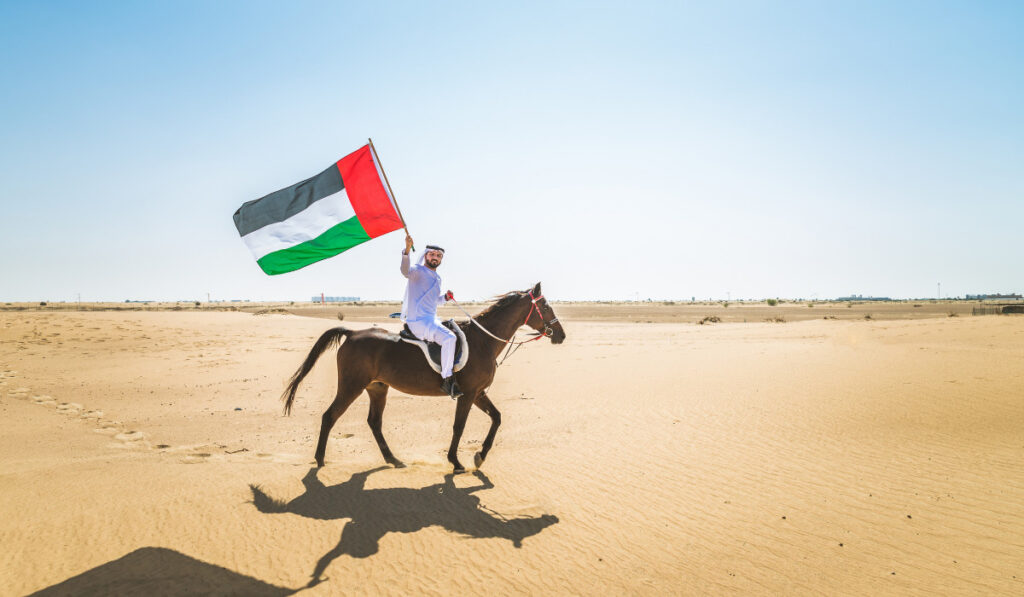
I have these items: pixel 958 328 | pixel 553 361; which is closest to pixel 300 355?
pixel 553 361

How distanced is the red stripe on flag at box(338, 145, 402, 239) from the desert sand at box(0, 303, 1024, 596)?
3836mm

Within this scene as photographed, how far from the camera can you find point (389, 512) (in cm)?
557

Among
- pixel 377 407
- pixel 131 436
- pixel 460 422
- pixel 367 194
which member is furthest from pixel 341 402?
pixel 131 436

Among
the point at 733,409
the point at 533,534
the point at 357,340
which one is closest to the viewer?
the point at 533,534

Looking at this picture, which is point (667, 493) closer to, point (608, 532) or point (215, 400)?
point (608, 532)

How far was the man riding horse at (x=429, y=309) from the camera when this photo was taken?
6980 millimetres

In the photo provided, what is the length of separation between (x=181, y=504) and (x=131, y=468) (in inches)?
73.9

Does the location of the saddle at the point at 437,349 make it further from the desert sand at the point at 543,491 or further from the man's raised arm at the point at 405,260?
the desert sand at the point at 543,491

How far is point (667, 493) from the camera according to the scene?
20.8 ft

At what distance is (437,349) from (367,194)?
2.82 metres

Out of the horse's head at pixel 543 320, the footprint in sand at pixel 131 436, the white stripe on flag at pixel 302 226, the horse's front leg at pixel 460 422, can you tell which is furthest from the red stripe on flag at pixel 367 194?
the footprint in sand at pixel 131 436

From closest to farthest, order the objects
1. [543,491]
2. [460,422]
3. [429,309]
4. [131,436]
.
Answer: [543,491], [429,309], [460,422], [131,436]

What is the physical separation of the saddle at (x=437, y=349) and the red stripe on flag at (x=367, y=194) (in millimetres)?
1767

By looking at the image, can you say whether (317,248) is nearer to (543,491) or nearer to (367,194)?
(367,194)
